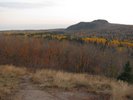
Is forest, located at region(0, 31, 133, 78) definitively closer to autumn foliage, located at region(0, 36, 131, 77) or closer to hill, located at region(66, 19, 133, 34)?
autumn foliage, located at region(0, 36, 131, 77)

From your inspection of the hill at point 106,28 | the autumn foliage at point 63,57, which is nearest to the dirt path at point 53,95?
the autumn foliage at point 63,57

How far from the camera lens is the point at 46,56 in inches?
1025

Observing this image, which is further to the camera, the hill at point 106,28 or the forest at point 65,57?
the hill at point 106,28

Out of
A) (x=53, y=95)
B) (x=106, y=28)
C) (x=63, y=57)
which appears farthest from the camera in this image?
(x=106, y=28)

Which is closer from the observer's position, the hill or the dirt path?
the dirt path

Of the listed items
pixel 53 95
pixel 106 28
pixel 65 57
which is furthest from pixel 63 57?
pixel 106 28

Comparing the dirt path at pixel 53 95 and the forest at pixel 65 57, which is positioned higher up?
the dirt path at pixel 53 95

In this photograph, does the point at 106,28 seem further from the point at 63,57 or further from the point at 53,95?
the point at 53,95

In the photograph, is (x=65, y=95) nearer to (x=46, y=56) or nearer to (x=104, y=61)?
(x=104, y=61)

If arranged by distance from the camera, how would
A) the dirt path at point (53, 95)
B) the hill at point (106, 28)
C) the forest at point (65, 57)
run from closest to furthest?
the dirt path at point (53, 95) < the forest at point (65, 57) < the hill at point (106, 28)

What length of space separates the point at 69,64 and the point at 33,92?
930 inches

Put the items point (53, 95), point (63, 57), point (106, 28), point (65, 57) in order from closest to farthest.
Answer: point (53, 95) < point (63, 57) < point (65, 57) < point (106, 28)

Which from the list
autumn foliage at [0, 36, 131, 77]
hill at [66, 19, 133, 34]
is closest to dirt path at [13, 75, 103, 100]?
autumn foliage at [0, 36, 131, 77]

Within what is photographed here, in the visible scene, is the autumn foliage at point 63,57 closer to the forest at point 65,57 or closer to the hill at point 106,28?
the forest at point 65,57
